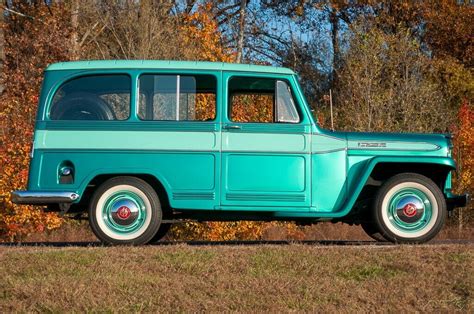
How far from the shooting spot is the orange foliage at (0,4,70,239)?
2397 centimetres

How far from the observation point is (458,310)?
6945mm

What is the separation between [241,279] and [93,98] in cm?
329

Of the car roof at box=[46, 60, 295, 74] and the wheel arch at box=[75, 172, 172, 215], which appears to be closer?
the wheel arch at box=[75, 172, 172, 215]

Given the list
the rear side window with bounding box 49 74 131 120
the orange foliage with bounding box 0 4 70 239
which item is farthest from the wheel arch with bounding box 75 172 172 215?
the orange foliage with bounding box 0 4 70 239


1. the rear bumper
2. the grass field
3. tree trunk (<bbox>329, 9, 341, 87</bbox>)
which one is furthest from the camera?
tree trunk (<bbox>329, 9, 341, 87</bbox>)

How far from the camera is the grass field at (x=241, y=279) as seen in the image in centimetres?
700

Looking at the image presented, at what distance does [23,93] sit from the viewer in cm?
2905

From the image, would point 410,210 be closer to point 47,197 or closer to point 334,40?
point 47,197

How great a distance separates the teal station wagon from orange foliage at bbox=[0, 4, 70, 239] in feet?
46.8

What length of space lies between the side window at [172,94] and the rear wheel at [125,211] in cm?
83

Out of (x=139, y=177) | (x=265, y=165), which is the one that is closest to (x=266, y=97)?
(x=265, y=165)

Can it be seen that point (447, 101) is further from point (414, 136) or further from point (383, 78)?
point (414, 136)

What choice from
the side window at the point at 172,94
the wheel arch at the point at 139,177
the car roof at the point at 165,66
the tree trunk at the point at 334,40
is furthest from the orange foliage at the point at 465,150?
the wheel arch at the point at 139,177

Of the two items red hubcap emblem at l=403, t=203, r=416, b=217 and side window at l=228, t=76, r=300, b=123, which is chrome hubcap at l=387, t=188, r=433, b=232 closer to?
red hubcap emblem at l=403, t=203, r=416, b=217
